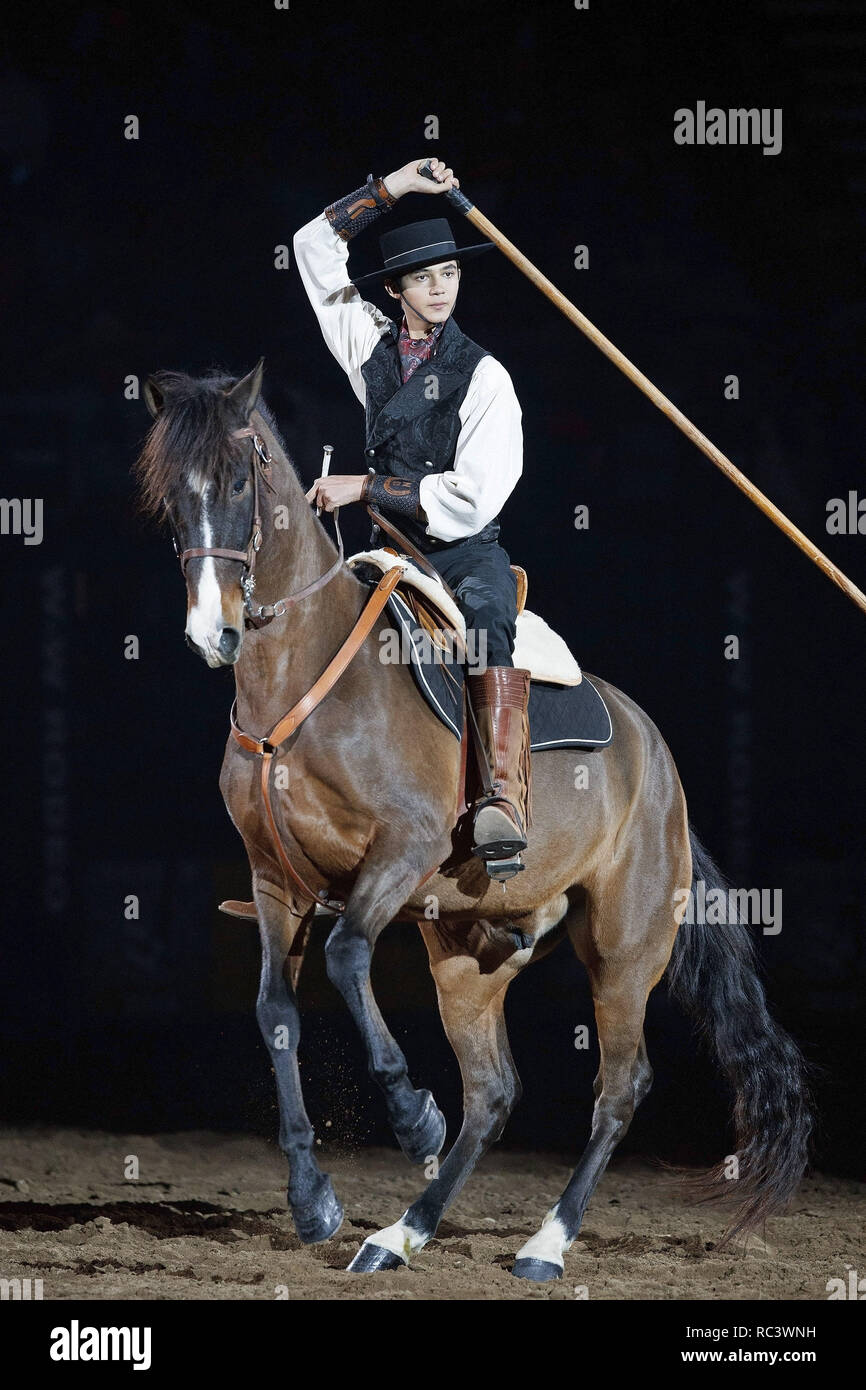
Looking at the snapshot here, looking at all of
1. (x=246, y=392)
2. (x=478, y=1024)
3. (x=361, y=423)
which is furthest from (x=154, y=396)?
(x=361, y=423)

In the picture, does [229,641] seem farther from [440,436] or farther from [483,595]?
[440,436]

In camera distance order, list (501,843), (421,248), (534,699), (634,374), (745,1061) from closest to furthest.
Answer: (501,843), (421,248), (534,699), (634,374), (745,1061)

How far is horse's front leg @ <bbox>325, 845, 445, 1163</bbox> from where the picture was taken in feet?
11.4

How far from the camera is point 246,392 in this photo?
3.65m

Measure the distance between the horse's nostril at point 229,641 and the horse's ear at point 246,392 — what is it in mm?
540

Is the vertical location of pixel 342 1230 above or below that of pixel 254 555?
below

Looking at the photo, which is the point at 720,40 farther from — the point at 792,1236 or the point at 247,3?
the point at 792,1236

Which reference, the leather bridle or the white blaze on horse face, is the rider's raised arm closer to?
the leather bridle

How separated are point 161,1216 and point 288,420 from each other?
341 cm

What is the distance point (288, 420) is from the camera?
22.4 feet

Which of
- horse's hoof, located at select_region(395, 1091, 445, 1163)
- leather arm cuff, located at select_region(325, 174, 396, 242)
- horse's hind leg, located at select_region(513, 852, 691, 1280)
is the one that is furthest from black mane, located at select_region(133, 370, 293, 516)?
horse's hind leg, located at select_region(513, 852, 691, 1280)

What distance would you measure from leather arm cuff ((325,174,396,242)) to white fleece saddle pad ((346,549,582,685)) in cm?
90

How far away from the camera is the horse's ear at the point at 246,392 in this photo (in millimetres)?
3621

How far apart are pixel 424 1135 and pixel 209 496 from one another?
1.55m
